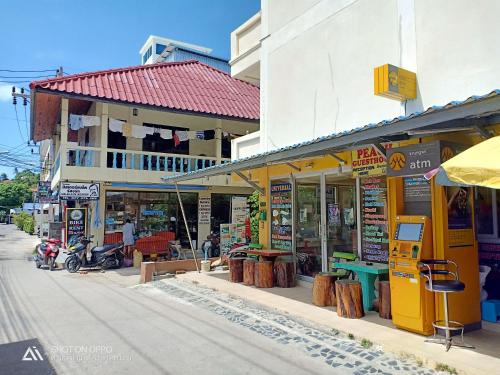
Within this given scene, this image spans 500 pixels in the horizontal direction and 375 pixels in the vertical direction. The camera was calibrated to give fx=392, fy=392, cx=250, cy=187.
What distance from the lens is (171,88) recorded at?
15992 millimetres

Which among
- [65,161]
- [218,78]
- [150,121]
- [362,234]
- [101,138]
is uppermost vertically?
[218,78]

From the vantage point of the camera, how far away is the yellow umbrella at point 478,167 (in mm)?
3324

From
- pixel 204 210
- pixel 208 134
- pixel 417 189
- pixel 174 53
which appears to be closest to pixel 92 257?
pixel 204 210

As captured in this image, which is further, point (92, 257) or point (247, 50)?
point (92, 257)

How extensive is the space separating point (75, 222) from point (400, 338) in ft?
39.8

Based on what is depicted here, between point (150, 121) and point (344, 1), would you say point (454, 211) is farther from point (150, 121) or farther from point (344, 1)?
point (150, 121)

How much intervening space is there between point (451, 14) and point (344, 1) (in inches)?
103

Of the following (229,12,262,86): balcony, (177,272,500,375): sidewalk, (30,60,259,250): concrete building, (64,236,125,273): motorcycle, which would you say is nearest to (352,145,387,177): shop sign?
(177,272,500,375): sidewalk

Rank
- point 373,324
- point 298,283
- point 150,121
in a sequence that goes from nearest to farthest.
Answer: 1. point 373,324
2. point 298,283
3. point 150,121

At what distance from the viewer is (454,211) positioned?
18.3ft

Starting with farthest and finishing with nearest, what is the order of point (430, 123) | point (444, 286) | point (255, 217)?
point (255, 217)
point (444, 286)
point (430, 123)

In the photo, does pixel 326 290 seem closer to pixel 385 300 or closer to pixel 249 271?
pixel 385 300

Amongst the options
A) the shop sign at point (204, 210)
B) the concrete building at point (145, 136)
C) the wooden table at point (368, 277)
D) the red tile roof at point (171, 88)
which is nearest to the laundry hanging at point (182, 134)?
the concrete building at point (145, 136)

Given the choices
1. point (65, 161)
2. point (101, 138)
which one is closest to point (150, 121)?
point (101, 138)
